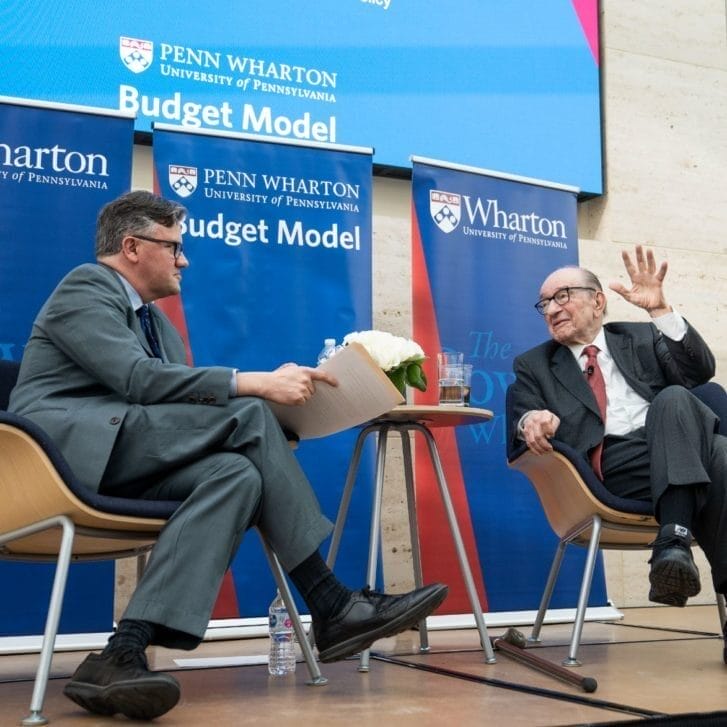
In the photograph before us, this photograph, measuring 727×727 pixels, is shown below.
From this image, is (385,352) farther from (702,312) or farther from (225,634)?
(702,312)

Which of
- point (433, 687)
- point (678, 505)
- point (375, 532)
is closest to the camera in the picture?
point (433, 687)

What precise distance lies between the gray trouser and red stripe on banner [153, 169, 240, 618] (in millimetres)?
1223

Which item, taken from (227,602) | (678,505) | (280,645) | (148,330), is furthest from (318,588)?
(227,602)

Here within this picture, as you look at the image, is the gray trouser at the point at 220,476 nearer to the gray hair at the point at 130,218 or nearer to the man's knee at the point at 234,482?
the man's knee at the point at 234,482

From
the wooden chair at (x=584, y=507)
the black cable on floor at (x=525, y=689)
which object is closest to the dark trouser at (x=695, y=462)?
the wooden chair at (x=584, y=507)

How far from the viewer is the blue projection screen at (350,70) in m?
4.03

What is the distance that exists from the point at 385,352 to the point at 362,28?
2.40 metres

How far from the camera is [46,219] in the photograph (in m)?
3.28

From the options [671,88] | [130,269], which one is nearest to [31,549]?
[130,269]

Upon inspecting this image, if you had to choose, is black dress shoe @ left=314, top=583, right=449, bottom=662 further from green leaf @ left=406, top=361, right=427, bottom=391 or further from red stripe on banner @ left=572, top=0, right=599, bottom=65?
red stripe on banner @ left=572, top=0, right=599, bottom=65

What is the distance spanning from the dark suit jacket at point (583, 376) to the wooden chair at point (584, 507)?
0.23 ft

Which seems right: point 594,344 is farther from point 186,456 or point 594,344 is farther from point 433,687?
point 186,456

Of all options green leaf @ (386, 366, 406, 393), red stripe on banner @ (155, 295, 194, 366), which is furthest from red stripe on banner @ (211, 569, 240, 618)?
green leaf @ (386, 366, 406, 393)

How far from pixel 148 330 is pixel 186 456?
50 cm
